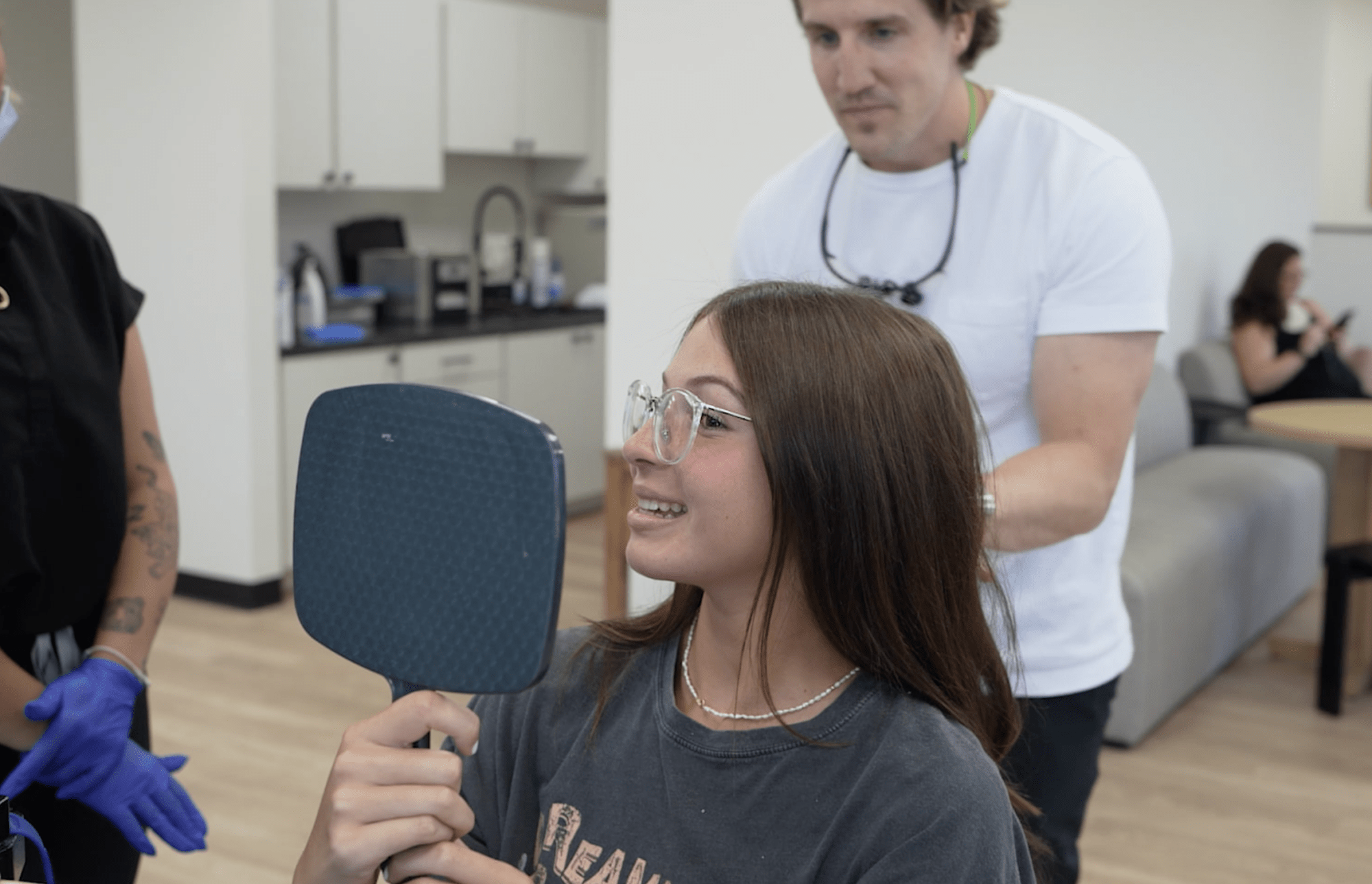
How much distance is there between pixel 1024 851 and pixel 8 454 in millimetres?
995

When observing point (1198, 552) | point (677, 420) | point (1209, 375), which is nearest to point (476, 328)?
point (1198, 552)

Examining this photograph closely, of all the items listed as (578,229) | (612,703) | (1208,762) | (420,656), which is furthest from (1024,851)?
(578,229)

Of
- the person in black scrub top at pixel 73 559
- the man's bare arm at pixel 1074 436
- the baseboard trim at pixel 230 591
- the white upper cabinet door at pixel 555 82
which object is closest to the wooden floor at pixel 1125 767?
the baseboard trim at pixel 230 591

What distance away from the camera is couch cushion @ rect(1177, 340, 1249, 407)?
563 cm

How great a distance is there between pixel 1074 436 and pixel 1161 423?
3.67 m

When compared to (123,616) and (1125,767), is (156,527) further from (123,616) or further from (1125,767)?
(1125,767)

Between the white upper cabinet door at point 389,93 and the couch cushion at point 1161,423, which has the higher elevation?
the white upper cabinet door at point 389,93

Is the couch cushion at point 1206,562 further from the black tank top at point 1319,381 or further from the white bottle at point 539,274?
the white bottle at point 539,274

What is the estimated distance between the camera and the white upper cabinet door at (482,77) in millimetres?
5457

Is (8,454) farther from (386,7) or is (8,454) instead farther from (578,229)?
(578,229)

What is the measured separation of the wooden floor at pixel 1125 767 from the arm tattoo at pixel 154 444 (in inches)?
57.8

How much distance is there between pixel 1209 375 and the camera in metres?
5.64

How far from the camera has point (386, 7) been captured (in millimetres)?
5074

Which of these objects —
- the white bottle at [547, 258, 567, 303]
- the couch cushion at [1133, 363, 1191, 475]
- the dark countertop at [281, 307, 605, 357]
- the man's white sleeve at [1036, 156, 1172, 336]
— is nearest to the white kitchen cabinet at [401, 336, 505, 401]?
the dark countertop at [281, 307, 605, 357]
